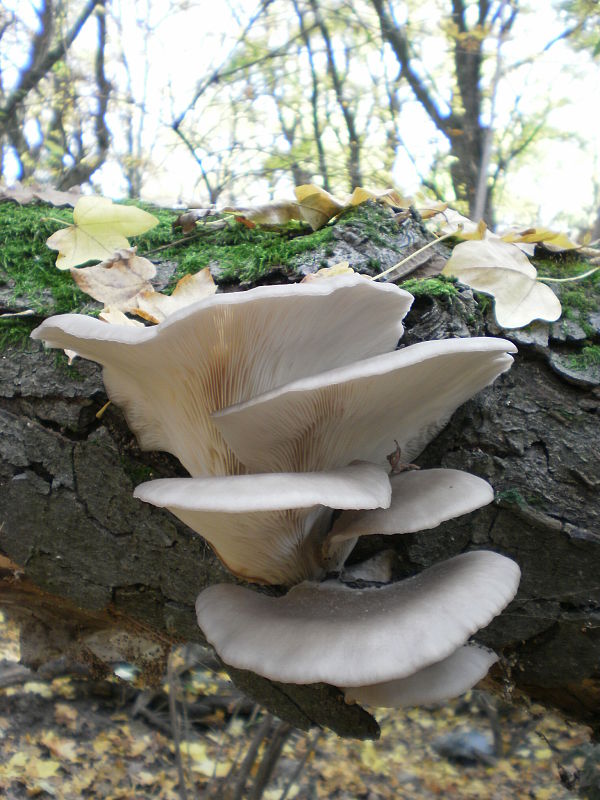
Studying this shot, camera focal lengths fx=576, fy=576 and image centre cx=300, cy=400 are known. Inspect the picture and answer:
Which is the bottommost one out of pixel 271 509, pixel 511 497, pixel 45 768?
pixel 45 768

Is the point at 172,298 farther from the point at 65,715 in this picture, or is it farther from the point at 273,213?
the point at 65,715

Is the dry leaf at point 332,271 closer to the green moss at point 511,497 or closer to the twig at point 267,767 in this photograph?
the green moss at point 511,497

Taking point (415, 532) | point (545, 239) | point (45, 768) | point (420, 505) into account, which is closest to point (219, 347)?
point (420, 505)

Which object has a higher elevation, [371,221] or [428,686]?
[371,221]

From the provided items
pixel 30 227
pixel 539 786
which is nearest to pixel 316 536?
pixel 30 227

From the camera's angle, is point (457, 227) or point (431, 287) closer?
point (431, 287)

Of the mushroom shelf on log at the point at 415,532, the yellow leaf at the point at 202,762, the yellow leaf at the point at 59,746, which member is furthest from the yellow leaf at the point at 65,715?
the mushroom shelf on log at the point at 415,532

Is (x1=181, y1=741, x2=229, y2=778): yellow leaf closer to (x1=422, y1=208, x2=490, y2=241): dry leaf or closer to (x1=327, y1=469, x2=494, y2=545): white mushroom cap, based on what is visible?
(x1=327, y1=469, x2=494, y2=545): white mushroom cap
